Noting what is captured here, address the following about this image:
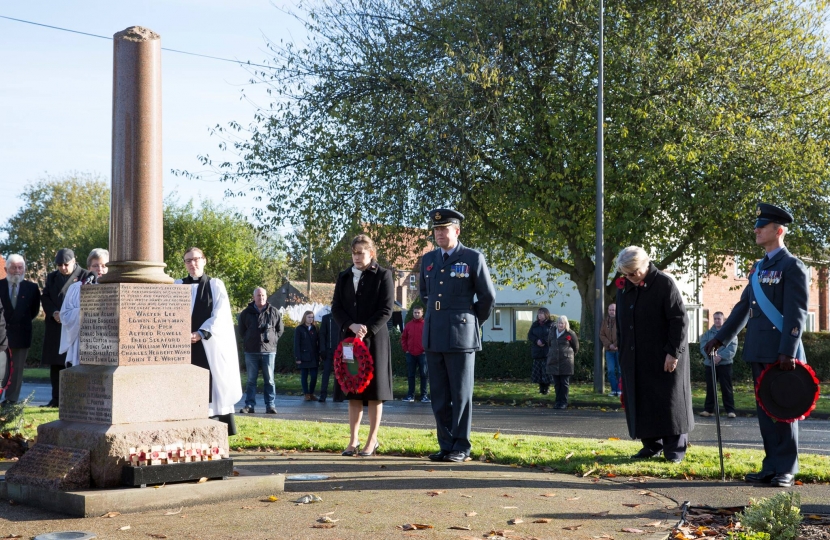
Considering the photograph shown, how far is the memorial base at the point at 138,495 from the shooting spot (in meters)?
6.15

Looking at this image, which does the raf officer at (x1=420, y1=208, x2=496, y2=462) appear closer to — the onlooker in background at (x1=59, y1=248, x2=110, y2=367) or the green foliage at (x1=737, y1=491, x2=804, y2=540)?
the green foliage at (x1=737, y1=491, x2=804, y2=540)

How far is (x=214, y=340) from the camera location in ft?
29.7

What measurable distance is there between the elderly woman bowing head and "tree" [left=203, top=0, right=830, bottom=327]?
46.3 feet

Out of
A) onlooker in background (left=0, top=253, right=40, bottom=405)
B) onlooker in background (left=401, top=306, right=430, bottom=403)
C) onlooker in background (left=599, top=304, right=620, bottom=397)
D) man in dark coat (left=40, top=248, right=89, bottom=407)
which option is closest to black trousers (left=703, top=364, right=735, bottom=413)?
onlooker in background (left=599, top=304, right=620, bottom=397)

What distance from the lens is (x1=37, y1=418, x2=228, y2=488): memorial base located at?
653 cm

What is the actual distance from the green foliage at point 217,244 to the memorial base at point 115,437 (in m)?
49.2

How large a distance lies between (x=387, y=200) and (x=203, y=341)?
1568 centimetres

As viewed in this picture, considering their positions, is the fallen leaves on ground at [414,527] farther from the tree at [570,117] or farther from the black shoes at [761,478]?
the tree at [570,117]

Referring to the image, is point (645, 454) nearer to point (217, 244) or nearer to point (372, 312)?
point (372, 312)

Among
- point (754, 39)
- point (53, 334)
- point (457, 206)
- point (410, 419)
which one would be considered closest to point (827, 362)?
point (754, 39)

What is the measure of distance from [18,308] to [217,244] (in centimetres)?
4491

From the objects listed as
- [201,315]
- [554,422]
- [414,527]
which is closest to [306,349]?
[554,422]

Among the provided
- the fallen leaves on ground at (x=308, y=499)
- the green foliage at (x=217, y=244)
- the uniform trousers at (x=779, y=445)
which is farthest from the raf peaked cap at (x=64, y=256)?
the green foliage at (x=217, y=244)

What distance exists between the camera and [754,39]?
23359 mm
